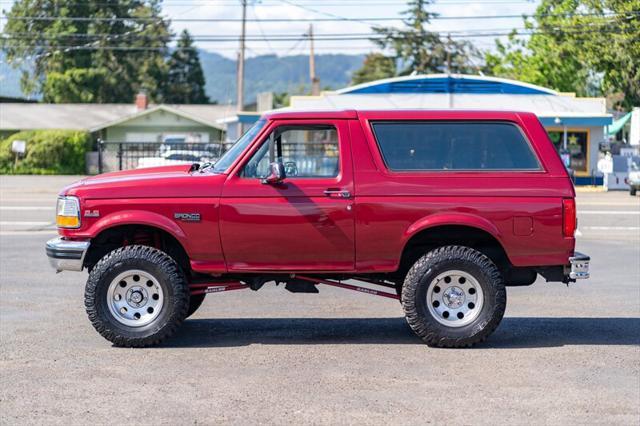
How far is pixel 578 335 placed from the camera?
372 inches

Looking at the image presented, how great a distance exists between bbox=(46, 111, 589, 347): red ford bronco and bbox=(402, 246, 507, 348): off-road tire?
1 cm

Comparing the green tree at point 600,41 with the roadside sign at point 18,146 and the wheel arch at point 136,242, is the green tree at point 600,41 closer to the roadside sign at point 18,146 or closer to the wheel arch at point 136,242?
the roadside sign at point 18,146

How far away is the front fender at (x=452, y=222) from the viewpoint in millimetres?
8750

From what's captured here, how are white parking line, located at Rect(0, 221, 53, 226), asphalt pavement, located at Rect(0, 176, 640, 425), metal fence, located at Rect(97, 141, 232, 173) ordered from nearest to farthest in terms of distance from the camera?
1. asphalt pavement, located at Rect(0, 176, 640, 425)
2. white parking line, located at Rect(0, 221, 53, 226)
3. metal fence, located at Rect(97, 141, 232, 173)

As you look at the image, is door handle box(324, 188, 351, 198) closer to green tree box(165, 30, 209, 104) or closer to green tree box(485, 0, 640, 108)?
green tree box(485, 0, 640, 108)

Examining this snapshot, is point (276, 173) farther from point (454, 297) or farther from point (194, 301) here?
point (194, 301)

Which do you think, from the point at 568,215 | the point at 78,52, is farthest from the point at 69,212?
the point at 78,52

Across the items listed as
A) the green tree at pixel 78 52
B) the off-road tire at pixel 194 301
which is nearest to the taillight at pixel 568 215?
the off-road tire at pixel 194 301

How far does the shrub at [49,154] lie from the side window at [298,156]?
4582cm

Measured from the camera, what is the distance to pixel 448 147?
902cm

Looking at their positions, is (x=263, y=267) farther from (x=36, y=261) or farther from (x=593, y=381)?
(x=36, y=261)

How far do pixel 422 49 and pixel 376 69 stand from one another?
8.45 m

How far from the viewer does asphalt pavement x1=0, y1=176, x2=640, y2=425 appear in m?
6.67

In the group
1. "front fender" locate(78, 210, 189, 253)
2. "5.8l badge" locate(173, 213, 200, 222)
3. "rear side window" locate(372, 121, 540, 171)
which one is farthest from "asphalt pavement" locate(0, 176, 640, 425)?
"rear side window" locate(372, 121, 540, 171)
